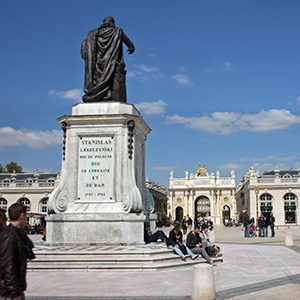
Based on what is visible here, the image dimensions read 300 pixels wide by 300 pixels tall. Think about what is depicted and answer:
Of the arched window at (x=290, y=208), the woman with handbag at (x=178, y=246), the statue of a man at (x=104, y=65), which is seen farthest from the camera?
the arched window at (x=290, y=208)

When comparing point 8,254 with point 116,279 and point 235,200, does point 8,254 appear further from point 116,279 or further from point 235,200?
point 235,200

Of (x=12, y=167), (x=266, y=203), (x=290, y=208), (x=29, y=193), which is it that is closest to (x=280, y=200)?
(x=290, y=208)

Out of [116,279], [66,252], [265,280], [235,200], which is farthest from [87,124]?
[235,200]

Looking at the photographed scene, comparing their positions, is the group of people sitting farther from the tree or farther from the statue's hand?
the tree

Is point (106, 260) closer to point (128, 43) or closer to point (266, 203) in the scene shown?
point (128, 43)

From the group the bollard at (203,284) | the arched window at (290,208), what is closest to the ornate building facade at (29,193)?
the arched window at (290,208)

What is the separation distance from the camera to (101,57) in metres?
14.1

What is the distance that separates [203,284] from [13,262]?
12.9 ft

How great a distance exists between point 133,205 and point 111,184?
1089mm

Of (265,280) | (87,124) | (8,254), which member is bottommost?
(265,280)

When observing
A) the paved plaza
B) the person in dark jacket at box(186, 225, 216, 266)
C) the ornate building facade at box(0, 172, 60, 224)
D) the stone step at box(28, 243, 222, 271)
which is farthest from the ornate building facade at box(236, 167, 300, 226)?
the stone step at box(28, 243, 222, 271)

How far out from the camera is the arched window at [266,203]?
60.9 meters

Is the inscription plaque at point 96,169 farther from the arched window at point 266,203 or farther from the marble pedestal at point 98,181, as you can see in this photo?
the arched window at point 266,203

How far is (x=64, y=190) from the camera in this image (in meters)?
12.7
